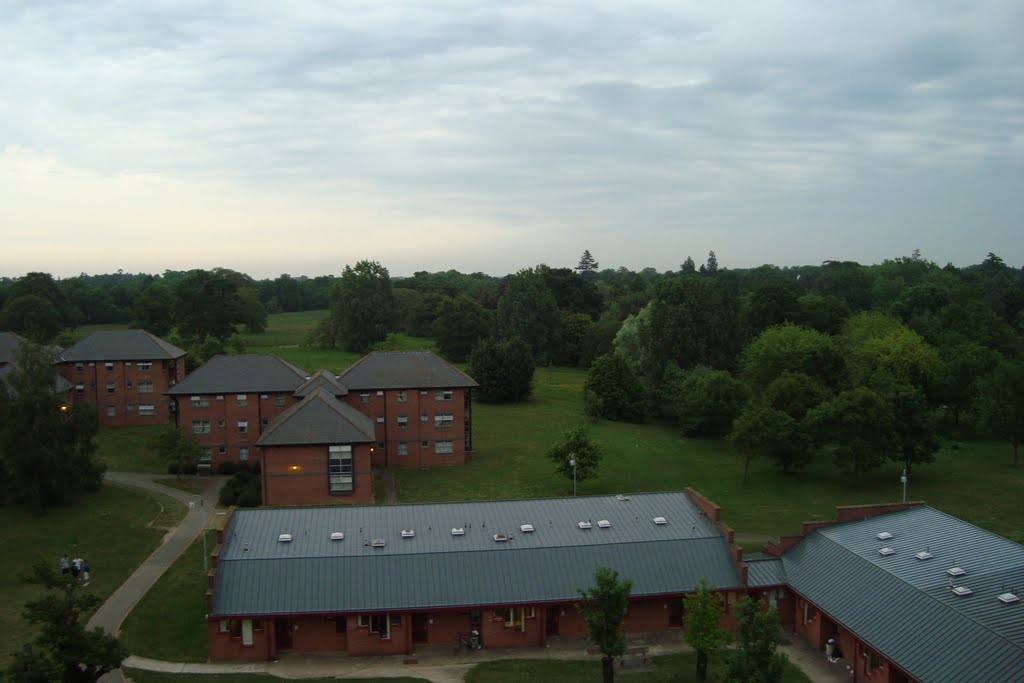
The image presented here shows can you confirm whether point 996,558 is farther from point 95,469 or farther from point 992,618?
point 95,469

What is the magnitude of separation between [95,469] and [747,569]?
42249mm

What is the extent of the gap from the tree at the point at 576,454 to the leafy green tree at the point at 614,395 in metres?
25.7

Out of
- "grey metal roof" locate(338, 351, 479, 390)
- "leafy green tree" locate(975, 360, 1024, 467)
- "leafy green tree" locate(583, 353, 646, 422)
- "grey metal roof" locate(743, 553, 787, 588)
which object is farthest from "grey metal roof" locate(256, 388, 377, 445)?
"leafy green tree" locate(975, 360, 1024, 467)

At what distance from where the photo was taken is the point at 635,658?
34125mm

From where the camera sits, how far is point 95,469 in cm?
5656

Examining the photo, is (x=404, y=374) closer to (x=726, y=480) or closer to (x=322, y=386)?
(x=322, y=386)

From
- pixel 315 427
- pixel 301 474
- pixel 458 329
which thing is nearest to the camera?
pixel 301 474

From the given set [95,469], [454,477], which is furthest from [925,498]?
[95,469]

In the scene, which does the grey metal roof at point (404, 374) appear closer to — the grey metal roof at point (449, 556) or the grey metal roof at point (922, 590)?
the grey metal roof at point (449, 556)

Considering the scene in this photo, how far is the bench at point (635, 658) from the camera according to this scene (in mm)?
33594

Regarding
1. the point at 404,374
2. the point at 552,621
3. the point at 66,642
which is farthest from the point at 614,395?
the point at 66,642

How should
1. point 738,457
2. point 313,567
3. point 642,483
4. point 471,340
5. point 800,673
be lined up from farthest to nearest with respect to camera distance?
point 471,340 < point 738,457 < point 642,483 < point 313,567 < point 800,673

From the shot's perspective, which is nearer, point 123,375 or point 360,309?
point 123,375

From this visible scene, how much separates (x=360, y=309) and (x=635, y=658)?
98.6 m
